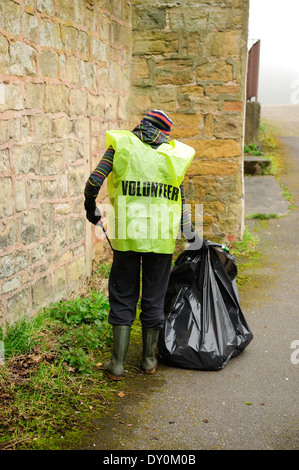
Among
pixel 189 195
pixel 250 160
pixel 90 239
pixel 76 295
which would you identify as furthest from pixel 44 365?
pixel 250 160

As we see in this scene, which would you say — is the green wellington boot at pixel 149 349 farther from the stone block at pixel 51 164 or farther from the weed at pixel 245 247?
the weed at pixel 245 247

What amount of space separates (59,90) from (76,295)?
1639 millimetres

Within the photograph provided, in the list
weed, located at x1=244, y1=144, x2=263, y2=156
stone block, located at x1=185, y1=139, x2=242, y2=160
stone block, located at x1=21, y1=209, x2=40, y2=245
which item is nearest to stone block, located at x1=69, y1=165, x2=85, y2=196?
stone block, located at x1=21, y1=209, x2=40, y2=245

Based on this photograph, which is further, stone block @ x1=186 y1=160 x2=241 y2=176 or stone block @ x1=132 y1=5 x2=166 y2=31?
stone block @ x1=186 y1=160 x2=241 y2=176

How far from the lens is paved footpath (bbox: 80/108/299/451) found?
259cm

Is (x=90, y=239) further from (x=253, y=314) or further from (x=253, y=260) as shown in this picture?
(x=253, y=260)

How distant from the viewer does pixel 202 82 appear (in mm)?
5539

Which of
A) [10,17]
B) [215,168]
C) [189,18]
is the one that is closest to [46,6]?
[10,17]

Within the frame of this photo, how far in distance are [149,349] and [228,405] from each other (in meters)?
0.59

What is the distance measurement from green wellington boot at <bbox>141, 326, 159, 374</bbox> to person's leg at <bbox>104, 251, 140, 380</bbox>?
0.45 feet

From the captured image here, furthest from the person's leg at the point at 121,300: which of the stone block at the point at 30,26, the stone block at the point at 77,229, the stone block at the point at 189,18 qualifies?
the stone block at the point at 189,18

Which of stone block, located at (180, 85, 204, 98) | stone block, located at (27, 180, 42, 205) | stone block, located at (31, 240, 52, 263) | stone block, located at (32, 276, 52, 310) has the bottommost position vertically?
stone block, located at (32, 276, 52, 310)

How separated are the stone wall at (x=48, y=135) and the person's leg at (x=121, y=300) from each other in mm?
671

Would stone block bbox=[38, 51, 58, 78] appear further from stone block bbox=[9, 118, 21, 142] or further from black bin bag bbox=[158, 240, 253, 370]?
black bin bag bbox=[158, 240, 253, 370]
